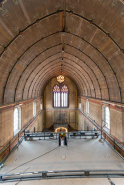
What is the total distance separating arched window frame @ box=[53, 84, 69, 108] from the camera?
20.5 meters

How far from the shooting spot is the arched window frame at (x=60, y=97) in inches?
808

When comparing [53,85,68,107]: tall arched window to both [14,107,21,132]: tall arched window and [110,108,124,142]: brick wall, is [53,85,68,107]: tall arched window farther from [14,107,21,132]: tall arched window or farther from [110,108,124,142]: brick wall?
[110,108,124,142]: brick wall

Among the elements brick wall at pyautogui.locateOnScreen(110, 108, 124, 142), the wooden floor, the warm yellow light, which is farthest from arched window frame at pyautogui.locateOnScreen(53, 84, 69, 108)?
brick wall at pyautogui.locateOnScreen(110, 108, 124, 142)

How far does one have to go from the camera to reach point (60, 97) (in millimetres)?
20656

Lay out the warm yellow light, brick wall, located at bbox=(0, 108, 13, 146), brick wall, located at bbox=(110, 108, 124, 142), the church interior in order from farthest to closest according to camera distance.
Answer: the warm yellow light, brick wall, located at bbox=(110, 108, 124, 142), brick wall, located at bbox=(0, 108, 13, 146), the church interior

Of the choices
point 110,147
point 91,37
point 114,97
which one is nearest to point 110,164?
point 110,147

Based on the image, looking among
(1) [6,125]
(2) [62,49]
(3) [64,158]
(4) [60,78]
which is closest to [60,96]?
(4) [60,78]

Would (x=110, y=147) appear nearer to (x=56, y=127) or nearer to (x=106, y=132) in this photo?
(x=106, y=132)

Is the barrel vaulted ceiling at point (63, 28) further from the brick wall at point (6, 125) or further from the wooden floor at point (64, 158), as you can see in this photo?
the wooden floor at point (64, 158)

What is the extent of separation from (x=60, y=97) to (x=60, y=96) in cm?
22

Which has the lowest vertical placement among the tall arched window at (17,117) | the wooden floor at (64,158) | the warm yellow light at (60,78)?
the wooden floor at (64,158)

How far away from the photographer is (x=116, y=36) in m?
4.98

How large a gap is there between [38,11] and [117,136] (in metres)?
9.21

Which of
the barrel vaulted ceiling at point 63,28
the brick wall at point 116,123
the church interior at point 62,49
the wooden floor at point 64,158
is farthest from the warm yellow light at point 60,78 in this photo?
the wooden floor at point 64,158
